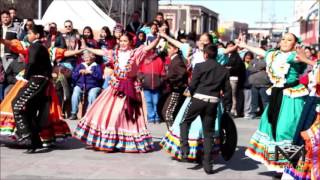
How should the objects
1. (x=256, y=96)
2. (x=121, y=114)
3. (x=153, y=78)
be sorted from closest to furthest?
(x=121, y=114), (x=153, y=78), (x=256, y=96)

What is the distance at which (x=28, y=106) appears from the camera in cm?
815

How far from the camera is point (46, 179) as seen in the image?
668cm

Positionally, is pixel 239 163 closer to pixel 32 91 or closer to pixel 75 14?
pixel 32 91

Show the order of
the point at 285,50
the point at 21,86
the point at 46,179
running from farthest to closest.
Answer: the point at 21,86, the point at 285,50, the point at 46,179

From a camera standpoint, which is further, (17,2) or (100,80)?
(17,2)

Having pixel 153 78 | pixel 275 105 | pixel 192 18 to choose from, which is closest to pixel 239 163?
pixel 275 105

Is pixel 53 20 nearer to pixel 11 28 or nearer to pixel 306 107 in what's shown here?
pixel 11 28

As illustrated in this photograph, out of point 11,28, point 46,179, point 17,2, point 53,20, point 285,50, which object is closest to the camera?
point 46,179

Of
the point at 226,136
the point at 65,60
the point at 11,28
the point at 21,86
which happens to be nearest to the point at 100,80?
the point at 65,60

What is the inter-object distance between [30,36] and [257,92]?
286 inches

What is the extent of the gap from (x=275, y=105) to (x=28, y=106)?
3.33 m

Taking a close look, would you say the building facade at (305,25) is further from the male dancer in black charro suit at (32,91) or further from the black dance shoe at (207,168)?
the black dance shoe at (207,168)

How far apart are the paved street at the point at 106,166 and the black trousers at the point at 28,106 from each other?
0.30 m

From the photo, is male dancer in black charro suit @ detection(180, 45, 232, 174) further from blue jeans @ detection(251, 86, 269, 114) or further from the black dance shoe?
blue jeans @ detection(251, 86, 269, 114)
